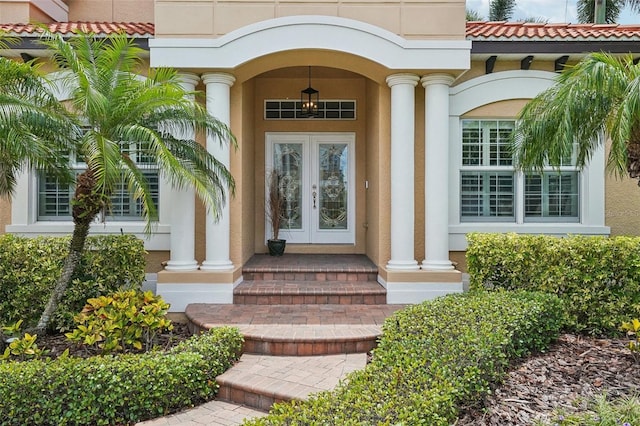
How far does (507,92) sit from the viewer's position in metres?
8.55

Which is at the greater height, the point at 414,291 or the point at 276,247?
the point at 276,247

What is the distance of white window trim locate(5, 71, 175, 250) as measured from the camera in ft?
27.1

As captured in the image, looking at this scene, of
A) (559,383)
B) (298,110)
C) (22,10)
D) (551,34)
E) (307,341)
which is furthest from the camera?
(298,110)

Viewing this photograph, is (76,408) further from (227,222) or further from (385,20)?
(385,20)

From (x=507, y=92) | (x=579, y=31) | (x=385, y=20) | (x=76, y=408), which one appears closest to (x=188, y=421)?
→ (x=76, y=408)

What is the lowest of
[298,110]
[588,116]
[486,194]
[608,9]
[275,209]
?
[275,209]

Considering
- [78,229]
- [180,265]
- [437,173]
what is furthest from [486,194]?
[78,229]

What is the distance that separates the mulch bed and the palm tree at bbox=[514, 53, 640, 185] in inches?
92.2

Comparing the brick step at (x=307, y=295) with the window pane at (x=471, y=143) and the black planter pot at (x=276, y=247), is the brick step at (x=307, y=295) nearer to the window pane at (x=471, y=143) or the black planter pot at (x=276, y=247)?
the black planter pot at (x=276, y=247)

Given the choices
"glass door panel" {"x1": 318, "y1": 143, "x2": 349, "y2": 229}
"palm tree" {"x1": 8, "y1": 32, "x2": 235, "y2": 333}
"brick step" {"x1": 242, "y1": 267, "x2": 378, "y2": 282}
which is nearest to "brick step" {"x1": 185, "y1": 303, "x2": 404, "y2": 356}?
"brick step" {"x1": 242, "y1": 267, "x2": 378, "y2": 282}

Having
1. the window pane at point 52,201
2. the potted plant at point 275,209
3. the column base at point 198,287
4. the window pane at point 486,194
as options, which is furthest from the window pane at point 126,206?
the window pane at point 486,194

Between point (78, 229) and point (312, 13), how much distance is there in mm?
5090

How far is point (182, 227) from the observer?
24.9 feet

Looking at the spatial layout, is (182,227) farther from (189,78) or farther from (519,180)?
(519,180)
